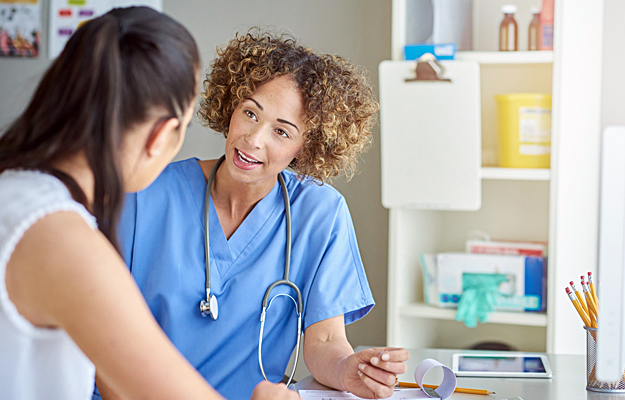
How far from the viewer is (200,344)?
1.23 m

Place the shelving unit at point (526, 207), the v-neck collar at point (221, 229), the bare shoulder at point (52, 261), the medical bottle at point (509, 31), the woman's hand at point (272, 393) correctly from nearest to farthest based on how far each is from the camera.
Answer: the bare shoulder at point (52, 261)
the woman's hand at point (272, 393)
the v-neck collar at point (221, 229)
the shelving unit at point (526, 207)
the medical bottle at point (509, 31)

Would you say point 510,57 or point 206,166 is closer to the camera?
point 206,166

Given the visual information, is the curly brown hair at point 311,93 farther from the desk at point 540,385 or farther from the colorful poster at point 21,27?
the colorful poster at point 21,27

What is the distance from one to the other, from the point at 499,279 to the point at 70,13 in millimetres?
1895

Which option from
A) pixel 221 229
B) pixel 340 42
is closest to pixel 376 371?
pixel 221 229

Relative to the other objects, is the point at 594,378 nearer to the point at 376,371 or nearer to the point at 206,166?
the point at 376,371

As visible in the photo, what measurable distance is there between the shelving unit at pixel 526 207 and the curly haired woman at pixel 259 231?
59cm

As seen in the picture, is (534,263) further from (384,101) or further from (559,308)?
(384,101)

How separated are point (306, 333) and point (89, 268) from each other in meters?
0.75

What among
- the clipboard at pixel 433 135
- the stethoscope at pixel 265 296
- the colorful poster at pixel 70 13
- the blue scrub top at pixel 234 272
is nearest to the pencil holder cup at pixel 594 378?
the blue scrub top at pixel 234 272

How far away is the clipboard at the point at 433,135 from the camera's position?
1771mm

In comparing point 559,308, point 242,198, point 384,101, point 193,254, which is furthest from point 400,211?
point 193,254

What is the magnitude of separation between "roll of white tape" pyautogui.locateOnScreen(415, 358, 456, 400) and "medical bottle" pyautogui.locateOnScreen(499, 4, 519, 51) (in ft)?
3.78

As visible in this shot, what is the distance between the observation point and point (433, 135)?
1807mm
